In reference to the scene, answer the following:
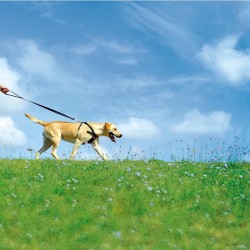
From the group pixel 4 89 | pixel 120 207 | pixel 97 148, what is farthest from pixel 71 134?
pixel 120 207

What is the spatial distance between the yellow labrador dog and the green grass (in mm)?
3426

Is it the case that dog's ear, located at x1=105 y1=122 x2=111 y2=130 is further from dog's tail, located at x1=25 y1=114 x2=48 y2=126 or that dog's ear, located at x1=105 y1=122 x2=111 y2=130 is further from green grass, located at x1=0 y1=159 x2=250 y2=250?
green grass, located at x1=0 y1=159 x2=250 y2=250

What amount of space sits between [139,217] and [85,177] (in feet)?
9.23

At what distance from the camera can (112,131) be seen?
20.6 metres

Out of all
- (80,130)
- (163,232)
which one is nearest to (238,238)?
(163,232)

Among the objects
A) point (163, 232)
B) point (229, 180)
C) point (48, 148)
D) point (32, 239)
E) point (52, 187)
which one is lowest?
point (32, 239)

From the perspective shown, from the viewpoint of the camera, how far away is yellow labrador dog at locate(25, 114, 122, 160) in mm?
19750

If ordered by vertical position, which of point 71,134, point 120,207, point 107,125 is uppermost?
point 107,125

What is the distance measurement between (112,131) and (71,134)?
1630 millimetres

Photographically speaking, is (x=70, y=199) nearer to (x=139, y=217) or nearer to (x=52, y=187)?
(x=52, y=187)

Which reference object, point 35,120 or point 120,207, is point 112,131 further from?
point 120,207

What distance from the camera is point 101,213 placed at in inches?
483

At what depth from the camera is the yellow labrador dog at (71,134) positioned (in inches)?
778

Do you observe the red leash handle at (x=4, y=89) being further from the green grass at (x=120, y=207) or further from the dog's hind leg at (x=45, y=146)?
the green grass at (x=120, y=207)
